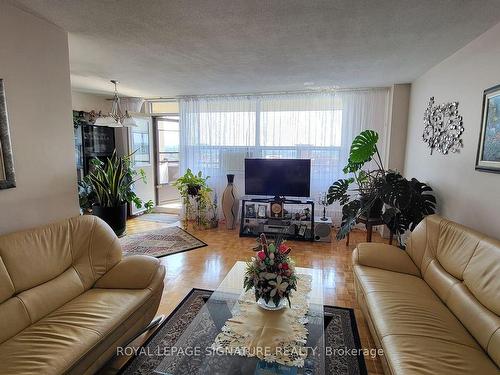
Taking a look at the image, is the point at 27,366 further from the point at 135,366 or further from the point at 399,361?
the point at 399,361

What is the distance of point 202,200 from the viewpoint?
489 cm

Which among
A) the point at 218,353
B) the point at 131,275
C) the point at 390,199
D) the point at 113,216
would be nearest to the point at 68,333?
the point at 131,275

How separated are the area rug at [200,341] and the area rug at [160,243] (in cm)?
138

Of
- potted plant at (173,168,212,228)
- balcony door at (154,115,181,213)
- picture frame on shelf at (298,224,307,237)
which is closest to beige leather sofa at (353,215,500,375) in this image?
picture frame on shelf at (298,224,307,237)

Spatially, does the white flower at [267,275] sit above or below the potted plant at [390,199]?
below

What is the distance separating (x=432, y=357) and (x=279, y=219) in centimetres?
316

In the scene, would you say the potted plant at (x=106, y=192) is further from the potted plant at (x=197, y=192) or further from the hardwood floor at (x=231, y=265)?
the potted plant at (x=197, y=192)

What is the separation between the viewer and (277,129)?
479 centimetres

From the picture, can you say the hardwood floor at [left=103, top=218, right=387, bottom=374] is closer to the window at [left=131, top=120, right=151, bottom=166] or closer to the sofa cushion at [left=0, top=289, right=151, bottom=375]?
the sofa cushion at [left=0, top=289, right=151, bottom=375]

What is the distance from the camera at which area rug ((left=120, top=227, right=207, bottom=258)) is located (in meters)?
3.81

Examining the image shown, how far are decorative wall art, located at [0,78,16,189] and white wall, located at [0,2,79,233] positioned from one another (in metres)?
0.06

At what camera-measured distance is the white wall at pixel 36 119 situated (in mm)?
1944

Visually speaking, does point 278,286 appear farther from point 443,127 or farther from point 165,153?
point 165,153

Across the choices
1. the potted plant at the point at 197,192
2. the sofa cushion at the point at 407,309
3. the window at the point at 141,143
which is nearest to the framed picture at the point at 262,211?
the potted plant at the point at 197,192
